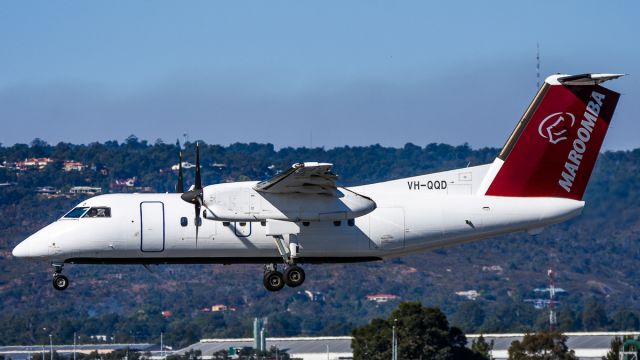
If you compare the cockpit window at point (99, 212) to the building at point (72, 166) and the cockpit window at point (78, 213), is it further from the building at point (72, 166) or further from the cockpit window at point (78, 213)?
A: the building at point (72, 166)

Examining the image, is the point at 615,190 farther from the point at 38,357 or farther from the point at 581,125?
the point at 581,125

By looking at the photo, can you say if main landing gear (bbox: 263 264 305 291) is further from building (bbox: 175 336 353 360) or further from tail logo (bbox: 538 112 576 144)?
building (bbox: 175 336 353 360)

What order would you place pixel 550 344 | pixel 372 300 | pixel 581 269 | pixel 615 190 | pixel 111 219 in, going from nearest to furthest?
1. pixel 111 219
2. pixel 550 344
3. pixel 615 190
4. pixel 372 300
5. pixel 581 269

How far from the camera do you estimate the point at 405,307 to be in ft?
226

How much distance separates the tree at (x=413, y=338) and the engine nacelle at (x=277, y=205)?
3332 cm

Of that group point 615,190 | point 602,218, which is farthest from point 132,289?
point 602,218

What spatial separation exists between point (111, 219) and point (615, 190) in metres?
51.9

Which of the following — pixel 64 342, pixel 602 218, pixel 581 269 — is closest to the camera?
pixel 602 218

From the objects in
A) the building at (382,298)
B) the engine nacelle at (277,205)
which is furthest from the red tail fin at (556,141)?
the building at (382,298)

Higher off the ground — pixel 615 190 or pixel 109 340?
pixel 615 190

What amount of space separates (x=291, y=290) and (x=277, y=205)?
102131 millimetres

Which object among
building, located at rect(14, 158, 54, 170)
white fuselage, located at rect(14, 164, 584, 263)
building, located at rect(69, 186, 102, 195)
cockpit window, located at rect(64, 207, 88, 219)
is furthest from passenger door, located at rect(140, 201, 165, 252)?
building, located at rect(14, 158, 54, 170)

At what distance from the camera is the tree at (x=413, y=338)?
216 ft

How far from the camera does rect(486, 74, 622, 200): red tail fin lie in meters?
Answer: 33.8
